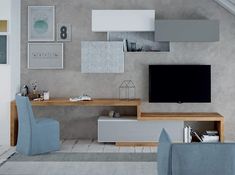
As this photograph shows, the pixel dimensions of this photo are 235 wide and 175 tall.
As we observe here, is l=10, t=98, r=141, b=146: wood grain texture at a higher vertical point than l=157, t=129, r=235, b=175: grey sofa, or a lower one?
higher

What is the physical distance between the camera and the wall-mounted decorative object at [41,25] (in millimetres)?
6863

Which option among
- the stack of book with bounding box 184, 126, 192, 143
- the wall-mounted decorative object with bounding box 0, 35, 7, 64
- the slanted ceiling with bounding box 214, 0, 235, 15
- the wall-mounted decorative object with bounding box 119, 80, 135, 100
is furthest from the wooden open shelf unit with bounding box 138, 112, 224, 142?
the wall-mounted decorative object with bounding box 0, 35, 7, 64

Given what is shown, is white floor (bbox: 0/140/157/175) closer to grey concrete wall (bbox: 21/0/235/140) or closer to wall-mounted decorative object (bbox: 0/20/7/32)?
grey concrete wall (bbox: 21/0/235/140)

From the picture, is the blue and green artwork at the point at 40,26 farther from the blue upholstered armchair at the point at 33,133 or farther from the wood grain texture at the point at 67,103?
the blue upholstered armchair at the point at 33,133

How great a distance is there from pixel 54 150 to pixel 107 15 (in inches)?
91.4

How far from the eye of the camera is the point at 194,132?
22.5 feet

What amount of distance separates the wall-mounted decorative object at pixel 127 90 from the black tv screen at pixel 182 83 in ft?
1.29

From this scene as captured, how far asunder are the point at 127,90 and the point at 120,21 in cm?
117

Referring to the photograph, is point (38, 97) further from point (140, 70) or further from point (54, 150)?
point (140, 70)

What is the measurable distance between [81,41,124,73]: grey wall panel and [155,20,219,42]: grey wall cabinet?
701 millimetres

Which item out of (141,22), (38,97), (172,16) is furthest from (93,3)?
(38,97)

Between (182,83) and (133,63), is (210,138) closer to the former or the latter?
(182,83)

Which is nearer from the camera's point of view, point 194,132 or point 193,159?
point 193,159

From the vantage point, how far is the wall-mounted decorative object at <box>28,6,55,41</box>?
6.86 m
